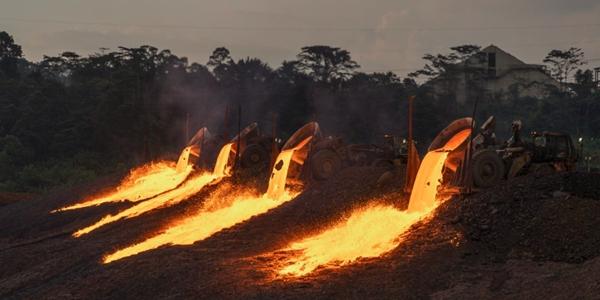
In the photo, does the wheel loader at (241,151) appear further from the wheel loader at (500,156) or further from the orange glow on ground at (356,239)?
the wheel loader at (500,156)

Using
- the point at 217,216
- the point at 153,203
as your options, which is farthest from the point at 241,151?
the point at 217,216

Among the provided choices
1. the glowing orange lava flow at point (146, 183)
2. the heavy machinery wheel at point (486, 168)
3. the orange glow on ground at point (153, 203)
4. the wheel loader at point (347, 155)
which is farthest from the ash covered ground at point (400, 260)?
the glowing orange lava flow at point (146, 183)

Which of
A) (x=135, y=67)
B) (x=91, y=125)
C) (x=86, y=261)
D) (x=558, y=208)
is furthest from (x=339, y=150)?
(x=135, y=67)

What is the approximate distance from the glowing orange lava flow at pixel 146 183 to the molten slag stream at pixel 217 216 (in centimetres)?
727

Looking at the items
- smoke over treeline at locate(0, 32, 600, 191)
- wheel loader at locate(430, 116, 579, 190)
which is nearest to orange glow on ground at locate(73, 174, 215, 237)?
wheel loader at locate(430, 116, 579, 190)

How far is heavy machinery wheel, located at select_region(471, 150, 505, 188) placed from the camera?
16.5m

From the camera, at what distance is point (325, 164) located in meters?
25.6

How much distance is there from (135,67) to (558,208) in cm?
5896

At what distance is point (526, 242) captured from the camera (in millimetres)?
12516

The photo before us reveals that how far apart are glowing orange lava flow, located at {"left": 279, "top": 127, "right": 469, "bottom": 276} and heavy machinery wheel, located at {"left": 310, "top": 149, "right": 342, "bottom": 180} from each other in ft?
21.4

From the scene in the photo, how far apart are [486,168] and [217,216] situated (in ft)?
35.2

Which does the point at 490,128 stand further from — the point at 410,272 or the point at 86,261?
the point at 86,261

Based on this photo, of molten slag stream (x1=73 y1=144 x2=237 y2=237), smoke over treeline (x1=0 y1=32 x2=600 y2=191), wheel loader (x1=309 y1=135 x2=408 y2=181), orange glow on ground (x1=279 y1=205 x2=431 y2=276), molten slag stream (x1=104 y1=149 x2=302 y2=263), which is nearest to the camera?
orange glow on ground (x1=279 y1=205 x2=431 y2=276)

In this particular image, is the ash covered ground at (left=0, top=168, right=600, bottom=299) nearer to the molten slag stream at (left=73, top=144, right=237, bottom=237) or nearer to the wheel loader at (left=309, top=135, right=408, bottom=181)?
the wheel loader at (left=309, top=135, right=408, bottom=181)
